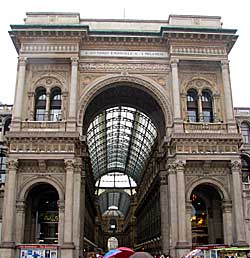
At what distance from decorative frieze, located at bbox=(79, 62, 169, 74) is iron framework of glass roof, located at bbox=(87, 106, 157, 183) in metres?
14.4

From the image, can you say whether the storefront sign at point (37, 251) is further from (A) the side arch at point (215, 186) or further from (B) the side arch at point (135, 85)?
(B) the side arch at point (135, 85)

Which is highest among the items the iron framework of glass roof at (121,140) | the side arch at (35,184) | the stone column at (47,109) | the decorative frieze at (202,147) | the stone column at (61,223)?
the iron framework of glass roof at (121,140)

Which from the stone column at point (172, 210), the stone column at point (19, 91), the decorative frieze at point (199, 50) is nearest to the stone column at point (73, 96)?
the stone column at point (19, 91)

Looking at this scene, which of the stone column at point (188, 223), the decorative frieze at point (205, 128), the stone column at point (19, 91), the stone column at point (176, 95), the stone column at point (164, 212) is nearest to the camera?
the stone column at point (188, 223)

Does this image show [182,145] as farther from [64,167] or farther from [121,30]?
[121,30]

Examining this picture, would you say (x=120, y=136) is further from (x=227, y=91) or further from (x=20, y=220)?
(x=20, y=220)

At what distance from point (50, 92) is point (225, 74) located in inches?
651

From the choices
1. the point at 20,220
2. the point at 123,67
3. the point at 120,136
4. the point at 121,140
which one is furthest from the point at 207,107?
the point at 121,140

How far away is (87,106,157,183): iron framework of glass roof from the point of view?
196ft

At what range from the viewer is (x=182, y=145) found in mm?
34656

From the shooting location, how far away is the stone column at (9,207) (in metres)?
31.7

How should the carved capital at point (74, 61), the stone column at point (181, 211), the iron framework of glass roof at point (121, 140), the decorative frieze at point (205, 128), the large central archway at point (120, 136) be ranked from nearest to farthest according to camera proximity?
the stone column at point (181, 211) < the decorative frieze at point (205, 128) < the carved capital at point (74, 61) < the large central archway at point (120, 136) < the iron framework of glass roof at point (121, 140)

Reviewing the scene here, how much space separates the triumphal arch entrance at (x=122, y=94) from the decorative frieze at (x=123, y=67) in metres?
0.10

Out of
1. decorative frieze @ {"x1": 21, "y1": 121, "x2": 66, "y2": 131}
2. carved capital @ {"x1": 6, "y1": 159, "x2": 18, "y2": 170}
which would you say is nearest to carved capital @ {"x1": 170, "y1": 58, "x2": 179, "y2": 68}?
decorative frieze @ {"x1": 21, "y1": 121, "x2": 66, "y2": 131}
